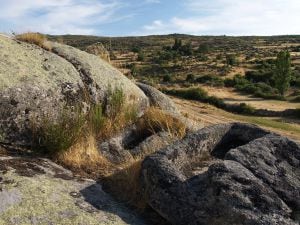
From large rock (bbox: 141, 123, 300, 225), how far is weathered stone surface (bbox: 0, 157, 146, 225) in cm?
50

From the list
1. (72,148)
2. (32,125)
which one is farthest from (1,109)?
(72,148)

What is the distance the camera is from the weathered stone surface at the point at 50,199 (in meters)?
5.37

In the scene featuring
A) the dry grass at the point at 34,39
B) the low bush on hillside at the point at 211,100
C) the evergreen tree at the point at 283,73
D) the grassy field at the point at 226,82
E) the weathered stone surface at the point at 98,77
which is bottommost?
the grassy field at the point at 226,82

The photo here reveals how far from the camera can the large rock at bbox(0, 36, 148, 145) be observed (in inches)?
292

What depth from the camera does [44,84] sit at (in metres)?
8.02

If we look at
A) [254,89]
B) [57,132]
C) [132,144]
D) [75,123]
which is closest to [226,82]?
[254,89]

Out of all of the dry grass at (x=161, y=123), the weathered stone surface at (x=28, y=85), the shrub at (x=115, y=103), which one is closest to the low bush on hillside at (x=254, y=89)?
the dry grass at (x=161, y=123)

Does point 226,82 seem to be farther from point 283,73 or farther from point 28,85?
point 28,85

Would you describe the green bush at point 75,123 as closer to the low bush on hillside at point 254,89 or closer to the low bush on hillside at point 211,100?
the low bush on hillside at point 211,100

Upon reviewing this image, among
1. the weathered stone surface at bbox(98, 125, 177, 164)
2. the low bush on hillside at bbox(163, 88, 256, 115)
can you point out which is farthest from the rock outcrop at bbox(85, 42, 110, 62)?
the low bush on hillside at bbox(163, 88, 256, 115)

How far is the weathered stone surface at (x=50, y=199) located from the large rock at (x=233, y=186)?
0.50 metres

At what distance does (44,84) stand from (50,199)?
2752 mm

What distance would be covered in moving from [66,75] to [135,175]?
2881 millimetres

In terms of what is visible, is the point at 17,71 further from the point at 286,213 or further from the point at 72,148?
the point at 286,213
